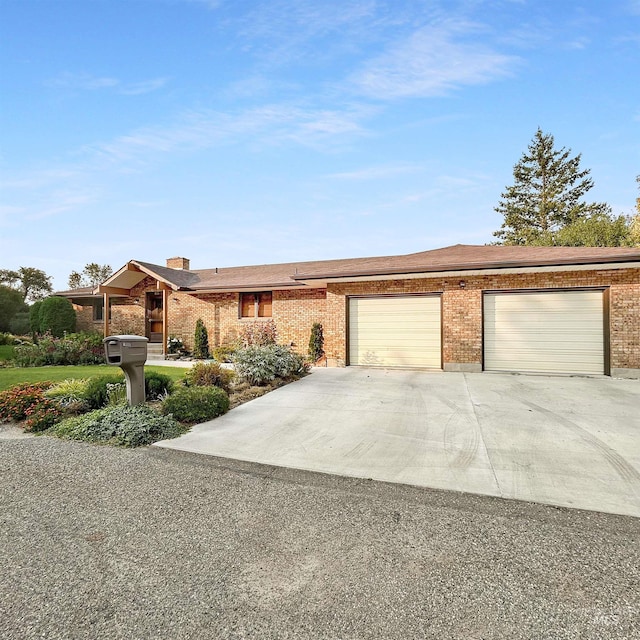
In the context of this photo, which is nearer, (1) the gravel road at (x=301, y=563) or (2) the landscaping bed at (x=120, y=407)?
(1) the gravel road at (x=301, y=563)

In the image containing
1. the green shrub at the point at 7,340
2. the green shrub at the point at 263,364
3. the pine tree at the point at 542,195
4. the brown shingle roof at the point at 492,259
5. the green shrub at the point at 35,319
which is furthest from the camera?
the pine tree at the point at 542,195

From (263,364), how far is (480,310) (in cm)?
645

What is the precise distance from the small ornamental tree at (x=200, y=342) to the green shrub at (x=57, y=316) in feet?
23.7

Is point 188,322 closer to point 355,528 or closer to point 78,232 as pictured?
point 78,232

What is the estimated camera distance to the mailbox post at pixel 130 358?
5.16 meters

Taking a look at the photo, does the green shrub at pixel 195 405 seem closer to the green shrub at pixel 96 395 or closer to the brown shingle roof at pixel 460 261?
the green shrub at pixel 96 395

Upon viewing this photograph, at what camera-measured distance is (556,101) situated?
1180 centimetres

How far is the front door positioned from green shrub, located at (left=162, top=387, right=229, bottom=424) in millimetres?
11843

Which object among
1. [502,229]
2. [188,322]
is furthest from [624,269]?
[502,229]

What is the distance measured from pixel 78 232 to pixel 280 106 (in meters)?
11.1

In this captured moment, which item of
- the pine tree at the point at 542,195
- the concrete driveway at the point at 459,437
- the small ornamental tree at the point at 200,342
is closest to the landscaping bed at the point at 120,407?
the concrete driveway at the point at 459,437

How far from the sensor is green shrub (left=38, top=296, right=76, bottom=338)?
56.2 ft

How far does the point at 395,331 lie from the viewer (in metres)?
11.4

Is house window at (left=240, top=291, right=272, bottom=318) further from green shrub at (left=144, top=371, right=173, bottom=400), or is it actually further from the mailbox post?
the mailbox post
